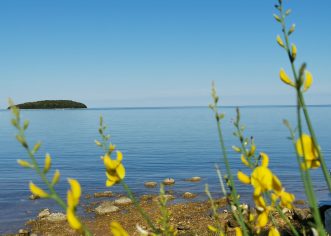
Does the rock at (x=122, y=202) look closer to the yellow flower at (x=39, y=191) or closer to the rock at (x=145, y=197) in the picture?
the rock at (x=145, y=197)

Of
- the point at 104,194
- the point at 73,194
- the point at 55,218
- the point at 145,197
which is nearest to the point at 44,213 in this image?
the point at 55,218

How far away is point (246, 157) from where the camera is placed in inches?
56.3

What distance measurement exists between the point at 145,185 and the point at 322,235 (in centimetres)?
1930

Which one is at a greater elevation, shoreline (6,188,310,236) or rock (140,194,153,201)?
shoreline (6,188,310,236)

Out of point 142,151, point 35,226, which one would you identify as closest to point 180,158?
point 142,151

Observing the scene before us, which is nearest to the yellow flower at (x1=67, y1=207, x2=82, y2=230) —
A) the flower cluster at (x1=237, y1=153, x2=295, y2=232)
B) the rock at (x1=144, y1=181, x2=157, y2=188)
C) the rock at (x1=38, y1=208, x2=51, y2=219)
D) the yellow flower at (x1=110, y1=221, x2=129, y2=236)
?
the yellow flower at (x1=110, y1=221, x2=129, y2=236)

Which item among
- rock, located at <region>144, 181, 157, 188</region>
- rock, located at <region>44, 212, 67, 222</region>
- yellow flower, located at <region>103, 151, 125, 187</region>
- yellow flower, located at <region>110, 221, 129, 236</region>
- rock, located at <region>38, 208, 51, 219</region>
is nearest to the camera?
yellow flower, located at <region>110, 221, 129, 236</region>

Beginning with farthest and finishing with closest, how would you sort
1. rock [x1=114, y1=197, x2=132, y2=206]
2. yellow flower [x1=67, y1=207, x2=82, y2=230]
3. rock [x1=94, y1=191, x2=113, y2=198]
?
1. rock [x1=94, y1=191, x2=113, y2=198]
2. rock [x1=114, y1=197, x2=132, y2=206]
3. yellow flower [x1=67, y1=207, x2=82, y2=230]

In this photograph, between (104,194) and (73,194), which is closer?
(73,194)

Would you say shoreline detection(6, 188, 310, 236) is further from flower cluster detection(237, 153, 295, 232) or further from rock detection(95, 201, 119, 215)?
flower cluster detection(237, 153, 295, 232)

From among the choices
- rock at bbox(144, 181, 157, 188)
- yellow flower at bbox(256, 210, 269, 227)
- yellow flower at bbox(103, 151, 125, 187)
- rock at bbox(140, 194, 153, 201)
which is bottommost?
rock at bbox(144, 181, 157, 188)

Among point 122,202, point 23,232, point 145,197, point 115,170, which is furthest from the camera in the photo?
point 145,197

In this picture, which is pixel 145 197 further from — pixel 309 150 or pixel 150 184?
pixel 309 150

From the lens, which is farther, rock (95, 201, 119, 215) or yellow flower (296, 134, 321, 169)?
rock (95, 201, 119, 215)
